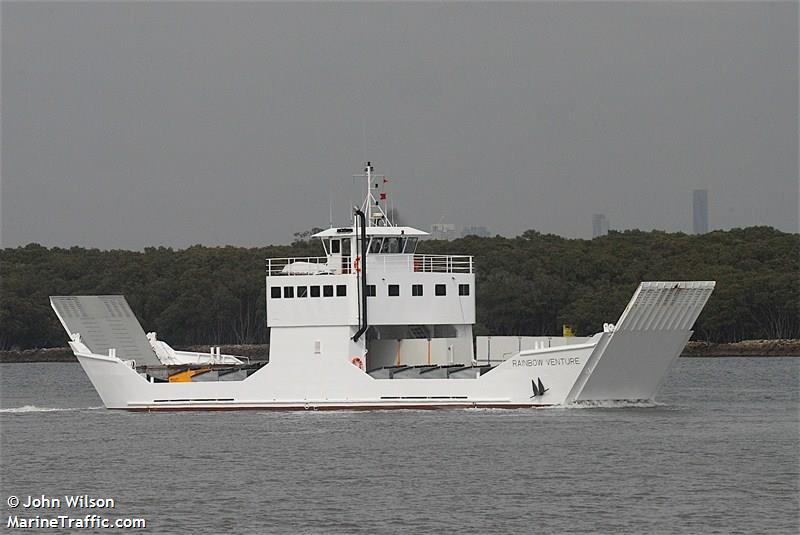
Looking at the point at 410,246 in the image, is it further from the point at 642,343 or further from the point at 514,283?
the point at 514,283

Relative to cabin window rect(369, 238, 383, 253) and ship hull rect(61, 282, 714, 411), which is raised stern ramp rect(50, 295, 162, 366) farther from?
cabin window rect(369, 238, 383, 253)

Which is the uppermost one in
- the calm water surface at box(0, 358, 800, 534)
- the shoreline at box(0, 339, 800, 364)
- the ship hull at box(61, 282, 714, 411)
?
the shoreline at box(0, 339, 800, 364)

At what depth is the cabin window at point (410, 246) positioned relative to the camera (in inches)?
1594

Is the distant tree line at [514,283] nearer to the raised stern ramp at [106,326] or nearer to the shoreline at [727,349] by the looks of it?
the shoreline at [727,349]

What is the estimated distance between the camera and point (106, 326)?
4662 cm

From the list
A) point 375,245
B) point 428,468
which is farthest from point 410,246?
point 428,468

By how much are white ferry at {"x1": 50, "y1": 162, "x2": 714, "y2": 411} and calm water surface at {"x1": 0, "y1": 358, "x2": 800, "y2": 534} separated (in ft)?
1.73

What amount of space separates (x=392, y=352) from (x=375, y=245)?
2938mm

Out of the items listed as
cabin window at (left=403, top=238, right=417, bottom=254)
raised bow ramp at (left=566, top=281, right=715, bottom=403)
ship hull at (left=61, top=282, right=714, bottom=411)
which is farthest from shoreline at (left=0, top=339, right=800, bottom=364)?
raised bow ramp at (left=566, top=281, right=715, bottom=403)

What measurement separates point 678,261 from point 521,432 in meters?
65.1

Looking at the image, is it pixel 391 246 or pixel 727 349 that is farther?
pixel 727 349

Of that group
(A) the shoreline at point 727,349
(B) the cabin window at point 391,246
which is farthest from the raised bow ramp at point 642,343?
(A) the shoreline at point 727,349

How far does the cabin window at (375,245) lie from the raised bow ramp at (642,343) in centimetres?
665

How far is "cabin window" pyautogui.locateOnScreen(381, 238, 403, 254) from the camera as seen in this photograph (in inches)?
1591
